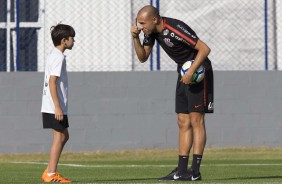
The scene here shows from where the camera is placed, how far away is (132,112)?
659 inches

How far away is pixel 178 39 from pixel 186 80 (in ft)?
1.33

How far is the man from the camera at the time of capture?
32.8 ft

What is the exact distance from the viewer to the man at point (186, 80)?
10008mm

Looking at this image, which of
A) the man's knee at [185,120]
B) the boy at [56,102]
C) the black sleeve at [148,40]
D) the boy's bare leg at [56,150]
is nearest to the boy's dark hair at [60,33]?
the boy at [56,102]

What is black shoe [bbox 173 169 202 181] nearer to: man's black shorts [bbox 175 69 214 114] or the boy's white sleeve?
man's black shorts [bbox 175 69 214 114]

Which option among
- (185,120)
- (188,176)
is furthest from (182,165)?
(185,120)

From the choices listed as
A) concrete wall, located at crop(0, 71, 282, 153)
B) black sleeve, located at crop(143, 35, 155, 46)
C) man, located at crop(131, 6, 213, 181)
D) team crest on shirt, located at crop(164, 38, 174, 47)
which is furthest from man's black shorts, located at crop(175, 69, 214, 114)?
concrete wall, located at crop(0, 71, 282, 153)

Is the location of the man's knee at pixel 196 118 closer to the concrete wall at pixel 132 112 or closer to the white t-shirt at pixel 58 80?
the white t-shirt at pixel 58 80

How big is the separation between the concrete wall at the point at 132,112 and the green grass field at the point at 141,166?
0.69ft

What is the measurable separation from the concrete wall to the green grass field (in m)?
0.21

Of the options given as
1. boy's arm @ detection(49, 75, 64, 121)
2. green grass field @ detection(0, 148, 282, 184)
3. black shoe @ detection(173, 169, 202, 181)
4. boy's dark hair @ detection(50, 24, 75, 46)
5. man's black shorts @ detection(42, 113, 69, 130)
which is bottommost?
green grass field @ detection(0, 148, 282, 184)

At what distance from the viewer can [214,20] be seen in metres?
18.3

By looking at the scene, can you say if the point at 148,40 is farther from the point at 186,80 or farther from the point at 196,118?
the point at 196,118

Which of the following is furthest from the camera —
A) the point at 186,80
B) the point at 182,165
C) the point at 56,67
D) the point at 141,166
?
the point at 141,166
